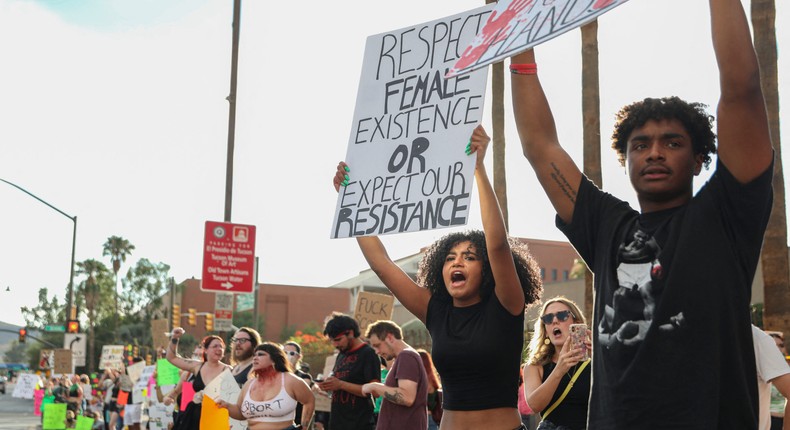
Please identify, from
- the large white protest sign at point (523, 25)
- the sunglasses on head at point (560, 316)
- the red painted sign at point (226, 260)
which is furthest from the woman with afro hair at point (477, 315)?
the red painted sign at point (226, 260)

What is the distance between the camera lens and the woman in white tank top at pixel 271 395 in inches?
348

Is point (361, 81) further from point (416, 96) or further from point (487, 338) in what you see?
point (487, 338)

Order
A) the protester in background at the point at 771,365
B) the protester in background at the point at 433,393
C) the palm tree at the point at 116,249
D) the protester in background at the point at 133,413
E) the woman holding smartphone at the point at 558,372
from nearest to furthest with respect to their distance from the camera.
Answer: the woman holding smartphone at the point at 558,372 < the protester in background at the point at 771,365 < the protester in background at the point at 433,393 < the protester in background at the point at 133,413 < the palm tree at the point at 116,249

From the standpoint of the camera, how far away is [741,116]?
250cm

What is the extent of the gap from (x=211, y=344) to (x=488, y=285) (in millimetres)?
7084

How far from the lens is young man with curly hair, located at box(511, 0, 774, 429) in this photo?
247cm

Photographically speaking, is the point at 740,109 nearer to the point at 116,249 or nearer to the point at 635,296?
the point at 635,296

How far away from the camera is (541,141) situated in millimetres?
3084

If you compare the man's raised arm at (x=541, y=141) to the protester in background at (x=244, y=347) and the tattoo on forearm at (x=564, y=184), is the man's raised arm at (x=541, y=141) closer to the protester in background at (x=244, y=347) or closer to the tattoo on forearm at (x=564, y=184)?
the tattoo on forearm at (x=564, y=184)

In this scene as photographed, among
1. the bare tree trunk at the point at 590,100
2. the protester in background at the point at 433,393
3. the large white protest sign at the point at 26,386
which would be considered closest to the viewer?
the protester in background at the point at 433,393

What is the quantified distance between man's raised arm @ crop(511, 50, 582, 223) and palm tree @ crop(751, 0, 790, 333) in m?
10.1

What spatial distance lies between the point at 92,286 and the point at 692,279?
295 ft

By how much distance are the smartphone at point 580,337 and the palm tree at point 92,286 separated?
3300 inches

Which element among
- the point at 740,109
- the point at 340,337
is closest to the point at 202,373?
the point at 340,337
